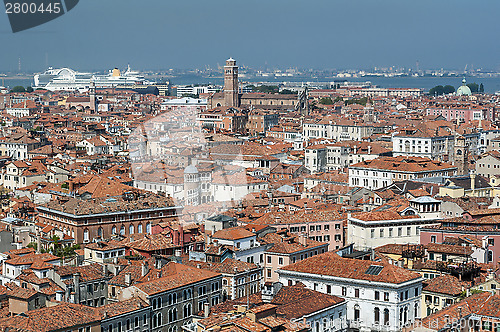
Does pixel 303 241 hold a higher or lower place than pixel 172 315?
higher

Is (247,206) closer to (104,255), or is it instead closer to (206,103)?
(104,255)

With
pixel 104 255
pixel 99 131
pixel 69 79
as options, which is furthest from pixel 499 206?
pixel 69 79

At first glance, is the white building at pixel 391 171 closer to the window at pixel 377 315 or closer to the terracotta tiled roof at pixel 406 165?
the terracotta tiled roof at pixel 406 165

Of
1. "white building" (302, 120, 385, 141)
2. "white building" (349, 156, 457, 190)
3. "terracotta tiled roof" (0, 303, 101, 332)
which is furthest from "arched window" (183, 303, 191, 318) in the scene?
"white building" (302, 120, 385, 141)

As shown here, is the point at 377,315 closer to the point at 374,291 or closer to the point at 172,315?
the point at 374,291

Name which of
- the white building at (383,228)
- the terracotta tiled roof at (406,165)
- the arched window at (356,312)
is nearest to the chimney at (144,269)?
the arched window at (356,312)

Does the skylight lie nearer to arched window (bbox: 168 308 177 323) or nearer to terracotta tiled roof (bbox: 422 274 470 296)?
terracotta tiled roof (bbox: 422 274 470 296)

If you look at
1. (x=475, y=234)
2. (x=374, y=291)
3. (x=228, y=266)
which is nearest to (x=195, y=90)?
(x=475, y=234)
